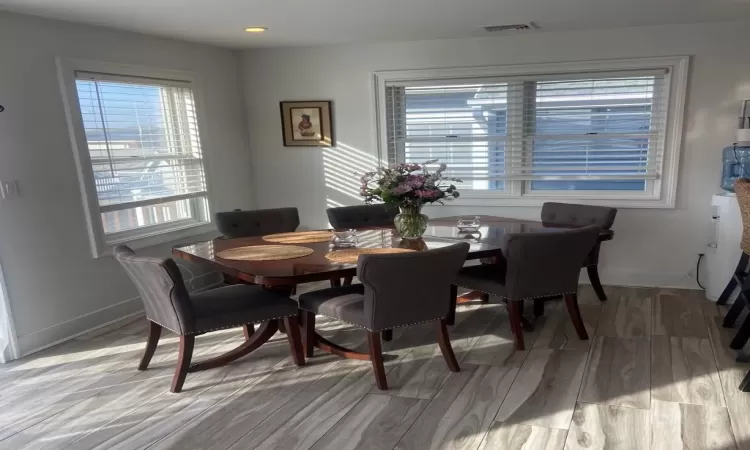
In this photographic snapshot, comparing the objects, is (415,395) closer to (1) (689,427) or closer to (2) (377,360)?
(2) (377,360)

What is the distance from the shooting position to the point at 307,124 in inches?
189

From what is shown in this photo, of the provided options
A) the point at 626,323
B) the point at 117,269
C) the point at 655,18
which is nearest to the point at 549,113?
the point at 655,18

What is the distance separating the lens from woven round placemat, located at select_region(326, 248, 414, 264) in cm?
276

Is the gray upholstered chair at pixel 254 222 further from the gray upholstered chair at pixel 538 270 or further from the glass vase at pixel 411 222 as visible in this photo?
the gray upholstered chair at pixel 538 270

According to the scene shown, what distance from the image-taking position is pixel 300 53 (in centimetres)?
470

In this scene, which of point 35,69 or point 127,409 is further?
point 35,69

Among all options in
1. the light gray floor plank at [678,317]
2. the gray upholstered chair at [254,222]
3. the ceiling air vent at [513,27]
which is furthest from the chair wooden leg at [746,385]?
the gray upholstered chair at [254,222]

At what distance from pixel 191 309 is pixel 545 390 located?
1833 millimetres

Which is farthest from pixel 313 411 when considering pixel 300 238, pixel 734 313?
pixel 734 313

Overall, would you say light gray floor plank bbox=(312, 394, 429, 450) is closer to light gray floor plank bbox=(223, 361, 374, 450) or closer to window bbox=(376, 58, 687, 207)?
light gray floor plank bbox=(223, 361, 374, 450)

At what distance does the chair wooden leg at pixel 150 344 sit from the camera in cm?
293

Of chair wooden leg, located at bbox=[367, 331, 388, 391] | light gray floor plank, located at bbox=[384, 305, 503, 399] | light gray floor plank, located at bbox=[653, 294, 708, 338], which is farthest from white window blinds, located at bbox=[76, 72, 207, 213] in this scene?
light gray floor plank, located at bbox=[653, 294, 708, 338]

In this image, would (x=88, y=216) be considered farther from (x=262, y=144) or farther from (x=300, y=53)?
(x=300, y=53)

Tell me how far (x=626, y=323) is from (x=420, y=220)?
5.16 feet
